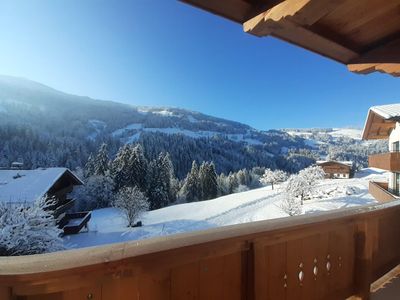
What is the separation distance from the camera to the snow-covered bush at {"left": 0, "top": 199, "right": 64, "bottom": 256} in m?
8.43

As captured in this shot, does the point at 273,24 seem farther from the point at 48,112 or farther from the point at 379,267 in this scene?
the point at 48,112

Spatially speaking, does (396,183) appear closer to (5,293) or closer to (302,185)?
(5,293)

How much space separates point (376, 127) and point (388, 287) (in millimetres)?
10822

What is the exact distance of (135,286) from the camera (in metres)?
0.97

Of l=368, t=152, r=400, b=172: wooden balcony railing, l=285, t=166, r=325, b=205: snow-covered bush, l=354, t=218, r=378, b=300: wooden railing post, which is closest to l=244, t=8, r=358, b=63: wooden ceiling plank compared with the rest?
l=354, t=218, r=378, b=300: wooden railing post

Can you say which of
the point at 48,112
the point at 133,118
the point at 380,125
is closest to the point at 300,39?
the point at 380,125

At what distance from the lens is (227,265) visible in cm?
130

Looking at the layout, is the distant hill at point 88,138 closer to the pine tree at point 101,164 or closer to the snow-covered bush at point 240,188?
the pine tree at point 101,164

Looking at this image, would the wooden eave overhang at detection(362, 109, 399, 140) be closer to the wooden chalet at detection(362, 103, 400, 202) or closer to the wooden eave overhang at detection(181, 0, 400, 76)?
the wooden chalet at detection(362, 103, 400, 202)

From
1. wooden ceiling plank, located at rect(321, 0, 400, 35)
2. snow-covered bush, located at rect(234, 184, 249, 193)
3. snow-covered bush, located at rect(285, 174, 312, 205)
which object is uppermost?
wooden ceiling plank, located at rect(321, 0, 400, 35)

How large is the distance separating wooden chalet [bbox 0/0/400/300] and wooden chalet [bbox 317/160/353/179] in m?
42.0

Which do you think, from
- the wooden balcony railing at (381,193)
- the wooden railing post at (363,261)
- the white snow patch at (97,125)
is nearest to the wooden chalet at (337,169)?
the wooden balcony railing at (381,193)

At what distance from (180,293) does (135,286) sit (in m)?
0.24

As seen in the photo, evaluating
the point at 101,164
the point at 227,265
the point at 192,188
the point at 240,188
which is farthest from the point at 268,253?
the point at 240,188
